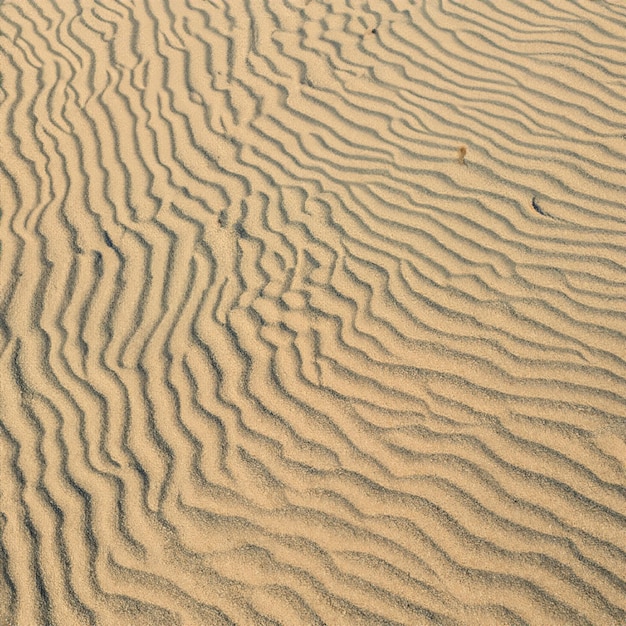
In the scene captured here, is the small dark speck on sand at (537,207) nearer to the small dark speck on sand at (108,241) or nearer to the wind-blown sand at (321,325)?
the wind-blown sand at (321,325)

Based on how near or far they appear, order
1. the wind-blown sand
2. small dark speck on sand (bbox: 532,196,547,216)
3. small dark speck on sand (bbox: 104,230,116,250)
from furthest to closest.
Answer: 1. small dark speck on sand (bbox: 104,230,116,250)
2. small dark speck on sand (bbox: 532,196,547,216)
3. the wind-blown sand

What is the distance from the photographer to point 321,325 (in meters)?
4.88

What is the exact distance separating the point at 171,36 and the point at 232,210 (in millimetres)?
3168

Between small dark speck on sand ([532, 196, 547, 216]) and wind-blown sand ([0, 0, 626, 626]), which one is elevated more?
small dark speck on sand ([532, 196, 547, 216])

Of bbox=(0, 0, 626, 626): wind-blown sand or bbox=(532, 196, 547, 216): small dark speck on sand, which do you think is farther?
bbox=(532, 196, 547, 216): small dark speck on sand

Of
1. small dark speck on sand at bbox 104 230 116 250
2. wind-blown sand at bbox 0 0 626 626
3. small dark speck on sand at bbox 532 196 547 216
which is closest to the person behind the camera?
wind-blown sand at bbox 0 0 626 626

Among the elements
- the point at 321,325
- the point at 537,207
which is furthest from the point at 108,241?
the point at 537,207

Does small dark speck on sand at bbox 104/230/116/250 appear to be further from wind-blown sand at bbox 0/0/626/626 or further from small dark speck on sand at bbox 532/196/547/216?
small dark speck on sand at bbox 532/196/547/216

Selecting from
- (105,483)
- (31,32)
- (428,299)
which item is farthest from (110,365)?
(31,32)

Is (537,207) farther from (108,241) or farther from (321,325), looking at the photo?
(108,241)

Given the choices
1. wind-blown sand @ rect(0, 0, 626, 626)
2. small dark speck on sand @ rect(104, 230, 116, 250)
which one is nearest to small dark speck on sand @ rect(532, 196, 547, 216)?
wind-blown sand @ rect(0, 0, 626, 626)

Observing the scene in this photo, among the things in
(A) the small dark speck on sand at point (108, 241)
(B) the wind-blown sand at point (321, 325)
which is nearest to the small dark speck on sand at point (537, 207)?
(B) the wind-blown sand at point (321, 325)

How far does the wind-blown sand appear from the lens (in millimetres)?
3689

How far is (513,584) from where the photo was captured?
3514 mm
